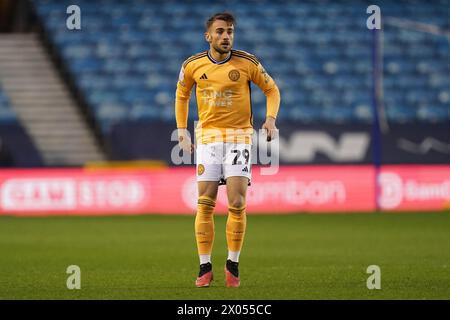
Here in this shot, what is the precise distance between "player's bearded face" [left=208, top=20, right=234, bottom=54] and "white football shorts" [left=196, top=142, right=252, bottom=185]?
31.5 inches

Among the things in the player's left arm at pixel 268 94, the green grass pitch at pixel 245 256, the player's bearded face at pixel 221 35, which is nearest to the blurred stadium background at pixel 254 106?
the green grass pitch at pixel 245 256

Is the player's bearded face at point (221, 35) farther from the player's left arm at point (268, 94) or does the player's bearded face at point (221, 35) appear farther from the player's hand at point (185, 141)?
the player's hand at point (185, 141)

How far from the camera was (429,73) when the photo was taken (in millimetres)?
26891

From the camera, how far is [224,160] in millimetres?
9539

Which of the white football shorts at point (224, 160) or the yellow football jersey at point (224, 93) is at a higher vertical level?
the yellow football jersey at point (224, 93)

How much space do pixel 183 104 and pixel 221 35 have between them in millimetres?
764

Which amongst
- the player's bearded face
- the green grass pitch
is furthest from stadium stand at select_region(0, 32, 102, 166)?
the player's bearded face

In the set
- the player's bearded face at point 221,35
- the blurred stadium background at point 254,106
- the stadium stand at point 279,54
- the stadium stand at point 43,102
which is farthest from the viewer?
the stadium stand at point 279,54

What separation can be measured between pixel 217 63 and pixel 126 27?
18.4 m

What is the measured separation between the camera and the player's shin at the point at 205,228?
952 cm

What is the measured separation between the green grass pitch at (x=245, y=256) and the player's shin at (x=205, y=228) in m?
0.30
